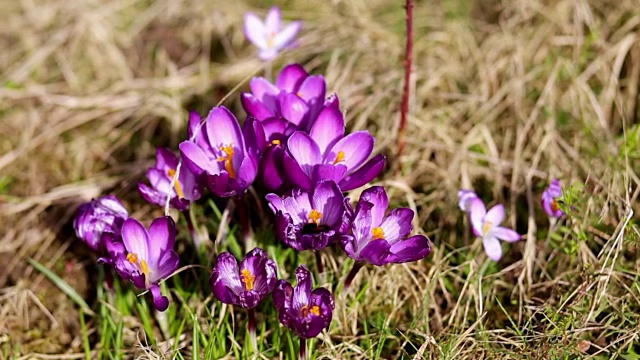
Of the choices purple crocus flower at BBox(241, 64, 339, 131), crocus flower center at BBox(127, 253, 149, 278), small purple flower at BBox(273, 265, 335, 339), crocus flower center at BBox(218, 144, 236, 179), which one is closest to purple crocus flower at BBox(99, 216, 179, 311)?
crocus flower center at BBox(127, 253, 149, 278)

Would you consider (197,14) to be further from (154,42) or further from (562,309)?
(562,309)

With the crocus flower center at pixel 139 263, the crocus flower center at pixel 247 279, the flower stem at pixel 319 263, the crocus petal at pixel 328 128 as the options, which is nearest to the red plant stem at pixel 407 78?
the crocus petal at pixel 328 128

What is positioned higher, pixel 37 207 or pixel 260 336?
pixel 37 207

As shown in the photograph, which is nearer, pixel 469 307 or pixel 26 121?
pixel 469 307

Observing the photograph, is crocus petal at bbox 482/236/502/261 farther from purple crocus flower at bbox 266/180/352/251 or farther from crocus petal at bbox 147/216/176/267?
crocus petal at bbox 147/216/176/267

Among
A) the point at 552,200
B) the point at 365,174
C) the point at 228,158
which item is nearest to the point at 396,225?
the point at 365,174

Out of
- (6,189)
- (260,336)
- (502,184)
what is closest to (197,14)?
(6,189)
